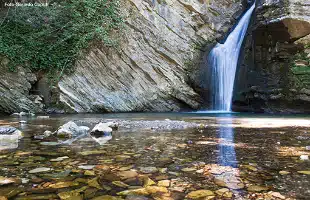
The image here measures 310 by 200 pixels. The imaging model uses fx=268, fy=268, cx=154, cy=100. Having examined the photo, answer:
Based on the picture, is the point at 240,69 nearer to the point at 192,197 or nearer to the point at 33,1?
the point at 33,1

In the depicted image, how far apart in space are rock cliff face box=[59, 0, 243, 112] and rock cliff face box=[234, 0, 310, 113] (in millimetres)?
2446

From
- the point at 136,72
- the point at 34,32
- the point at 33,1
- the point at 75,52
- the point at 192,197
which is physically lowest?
the point at 192,197

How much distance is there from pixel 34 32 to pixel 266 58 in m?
10.7

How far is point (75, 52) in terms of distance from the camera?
12.0 m

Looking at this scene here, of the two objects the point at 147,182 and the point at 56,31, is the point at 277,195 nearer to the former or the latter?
the point at 147,182

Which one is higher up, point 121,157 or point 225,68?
point 225,68

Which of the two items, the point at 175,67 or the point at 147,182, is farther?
the point at 175,67

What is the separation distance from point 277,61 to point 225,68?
2.34 metres

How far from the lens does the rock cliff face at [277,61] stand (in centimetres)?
1064

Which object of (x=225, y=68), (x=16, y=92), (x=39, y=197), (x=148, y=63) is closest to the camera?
(x=39, y=197)

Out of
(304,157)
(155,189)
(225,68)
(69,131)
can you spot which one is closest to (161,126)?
(69,131)

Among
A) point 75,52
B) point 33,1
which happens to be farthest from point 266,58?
point 33,1

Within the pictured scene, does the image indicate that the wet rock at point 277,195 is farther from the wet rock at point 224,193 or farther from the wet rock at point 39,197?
the wet rock at point 39,197

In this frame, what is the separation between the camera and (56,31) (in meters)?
12.7
